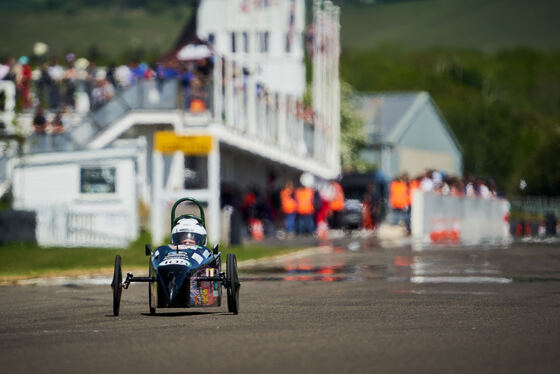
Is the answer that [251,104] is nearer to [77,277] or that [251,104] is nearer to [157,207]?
[157,207]

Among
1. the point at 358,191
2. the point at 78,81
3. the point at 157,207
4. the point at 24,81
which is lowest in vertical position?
the point at 157,207

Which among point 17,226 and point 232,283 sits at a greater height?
point 17,226

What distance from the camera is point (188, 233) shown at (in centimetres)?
1428

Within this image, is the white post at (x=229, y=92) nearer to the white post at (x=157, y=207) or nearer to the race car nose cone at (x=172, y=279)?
the white post at (x=157, y=207)

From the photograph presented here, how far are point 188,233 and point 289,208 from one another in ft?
93.4

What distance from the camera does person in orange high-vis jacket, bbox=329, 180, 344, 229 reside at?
154 feet

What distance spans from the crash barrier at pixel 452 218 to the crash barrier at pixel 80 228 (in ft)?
35.4

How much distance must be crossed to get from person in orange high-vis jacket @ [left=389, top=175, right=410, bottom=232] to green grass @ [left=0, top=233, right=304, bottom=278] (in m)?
9.60

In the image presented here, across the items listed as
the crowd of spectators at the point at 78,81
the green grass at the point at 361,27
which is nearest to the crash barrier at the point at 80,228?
the crowd of spectators at the point at 78,81

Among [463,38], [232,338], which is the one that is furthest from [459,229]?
[463,38]

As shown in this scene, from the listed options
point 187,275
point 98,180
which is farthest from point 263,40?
point 187,275

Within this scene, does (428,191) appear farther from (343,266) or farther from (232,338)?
(232,338)

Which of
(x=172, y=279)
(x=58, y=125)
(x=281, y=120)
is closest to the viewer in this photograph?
(x=172, y=279)

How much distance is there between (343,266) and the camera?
81.5ft
